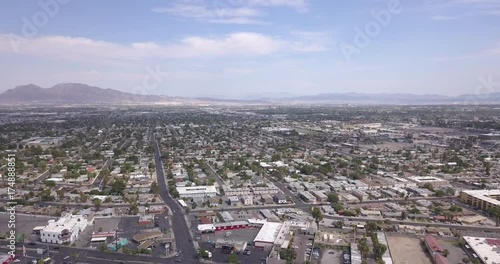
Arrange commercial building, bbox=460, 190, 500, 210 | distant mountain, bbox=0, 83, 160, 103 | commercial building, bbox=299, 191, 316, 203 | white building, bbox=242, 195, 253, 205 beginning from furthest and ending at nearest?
distant mountain, bbox=0, 83, 160, 103
commercial building, bbox=299, 191, 316, 203
white building, bbox=242, 195, 253, 205
commercial building, bbox=460, 190, 500, 210

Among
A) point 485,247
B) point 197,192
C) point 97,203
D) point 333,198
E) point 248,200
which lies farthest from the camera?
point 197,192

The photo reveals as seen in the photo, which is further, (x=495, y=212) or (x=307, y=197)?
(x=307, y=197)

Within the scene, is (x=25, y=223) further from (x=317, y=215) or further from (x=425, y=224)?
(x=425, y=224)

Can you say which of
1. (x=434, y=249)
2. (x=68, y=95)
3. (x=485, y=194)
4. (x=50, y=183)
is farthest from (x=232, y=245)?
(x=68, y=95)

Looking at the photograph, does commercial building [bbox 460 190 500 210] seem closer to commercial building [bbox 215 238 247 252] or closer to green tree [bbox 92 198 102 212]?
commercial building [bbox 215 238 247 252]

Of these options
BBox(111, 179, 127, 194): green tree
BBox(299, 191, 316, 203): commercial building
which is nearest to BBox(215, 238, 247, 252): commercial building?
BBox(299, 191, 316, 203): commercial building

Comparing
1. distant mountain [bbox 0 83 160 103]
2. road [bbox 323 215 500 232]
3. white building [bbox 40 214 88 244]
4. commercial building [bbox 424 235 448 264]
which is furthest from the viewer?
distant mountain [bbox 0 83 160 103]

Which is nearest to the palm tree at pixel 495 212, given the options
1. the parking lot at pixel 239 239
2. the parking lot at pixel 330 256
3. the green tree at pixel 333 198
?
the green tree at pixel 333 198

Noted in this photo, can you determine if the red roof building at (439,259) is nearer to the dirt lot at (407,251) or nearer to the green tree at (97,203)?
the dirt lot at (407,251)
